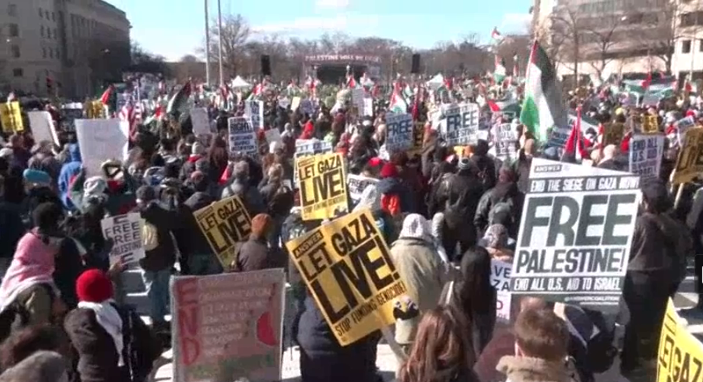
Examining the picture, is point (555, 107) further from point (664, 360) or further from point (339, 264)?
point (664, 360)

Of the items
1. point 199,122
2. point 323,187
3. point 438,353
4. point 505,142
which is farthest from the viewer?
point 199,122

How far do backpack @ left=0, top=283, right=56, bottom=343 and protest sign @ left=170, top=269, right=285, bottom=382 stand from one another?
1.00m

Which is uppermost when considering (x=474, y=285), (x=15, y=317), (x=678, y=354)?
(x=678, y=354)

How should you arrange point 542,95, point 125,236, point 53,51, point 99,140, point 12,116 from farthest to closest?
point 53,51 < point 12,116 < point 99,140 < point 542,95 < point 125,236

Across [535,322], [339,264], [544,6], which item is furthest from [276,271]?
[544,6]

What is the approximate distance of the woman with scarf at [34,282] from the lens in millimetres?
5691

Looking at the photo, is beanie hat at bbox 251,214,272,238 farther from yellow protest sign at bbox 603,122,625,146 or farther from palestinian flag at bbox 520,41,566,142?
yellow protest sign at bbox 603,122,625,146

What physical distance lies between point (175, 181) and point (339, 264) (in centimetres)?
545

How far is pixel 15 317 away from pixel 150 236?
8.57 ft

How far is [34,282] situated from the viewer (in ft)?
19.6

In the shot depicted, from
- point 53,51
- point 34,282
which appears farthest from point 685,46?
point 34,282

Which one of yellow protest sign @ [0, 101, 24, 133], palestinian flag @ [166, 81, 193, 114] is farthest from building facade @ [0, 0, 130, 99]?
yellow protest sign @ [0, 101, 24, 133]

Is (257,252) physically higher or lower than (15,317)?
higher

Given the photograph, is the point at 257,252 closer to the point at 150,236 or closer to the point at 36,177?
the point at 150,236
